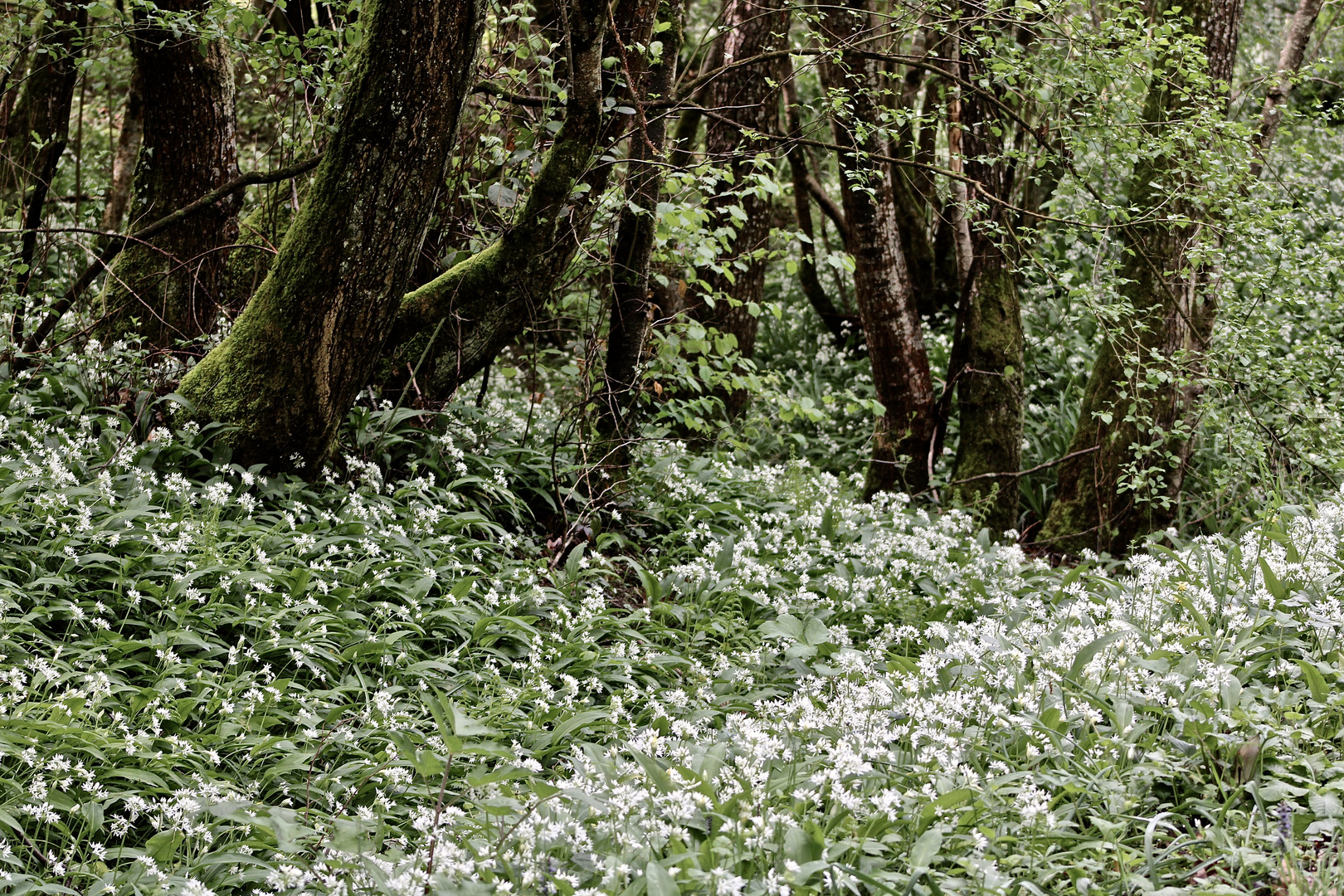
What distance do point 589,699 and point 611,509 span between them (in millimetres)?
1857

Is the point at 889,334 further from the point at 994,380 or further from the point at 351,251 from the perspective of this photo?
the point at 351,251

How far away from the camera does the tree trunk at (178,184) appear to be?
5.42 m

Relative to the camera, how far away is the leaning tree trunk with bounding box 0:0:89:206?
5.46m

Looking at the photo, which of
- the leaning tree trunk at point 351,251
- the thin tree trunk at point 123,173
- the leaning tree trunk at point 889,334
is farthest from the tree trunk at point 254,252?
the leaning tree trunk at point 889,334

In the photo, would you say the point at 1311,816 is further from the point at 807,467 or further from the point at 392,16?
the point at 807,467

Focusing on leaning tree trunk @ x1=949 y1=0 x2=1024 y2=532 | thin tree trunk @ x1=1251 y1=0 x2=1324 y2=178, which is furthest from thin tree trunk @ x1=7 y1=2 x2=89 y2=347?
thin tree trunk @ x1=1251 y1=0 x2=1324 y2=178

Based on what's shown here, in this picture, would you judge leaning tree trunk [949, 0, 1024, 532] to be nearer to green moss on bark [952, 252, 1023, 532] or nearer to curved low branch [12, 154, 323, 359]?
green moss on bark [952, 252, 1023, 532]

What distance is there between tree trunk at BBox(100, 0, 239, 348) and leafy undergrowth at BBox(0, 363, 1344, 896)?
87 centimetres

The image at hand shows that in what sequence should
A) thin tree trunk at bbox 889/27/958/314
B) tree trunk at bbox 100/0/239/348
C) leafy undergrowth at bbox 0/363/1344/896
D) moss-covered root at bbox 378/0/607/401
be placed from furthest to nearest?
thin tree trunk at bbox 889/27/958/314 < tree trunk at bbox 100/0/239/348 < moss-covered root at bbox 378/0/607/401 < leafy undergrowth at bbox 0/363/1344/896

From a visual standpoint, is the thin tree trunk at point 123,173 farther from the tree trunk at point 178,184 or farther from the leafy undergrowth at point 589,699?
the leafy undergrowth at point 589,699

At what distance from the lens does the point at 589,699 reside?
3459 mm

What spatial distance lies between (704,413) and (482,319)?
9.24ft

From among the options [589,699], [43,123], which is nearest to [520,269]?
[589,699]

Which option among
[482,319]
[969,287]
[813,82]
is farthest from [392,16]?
[813,82]
